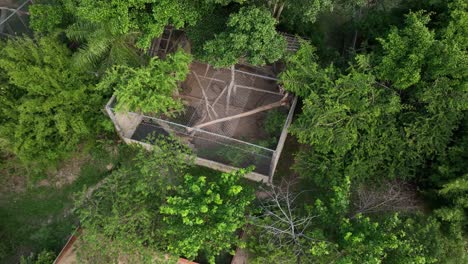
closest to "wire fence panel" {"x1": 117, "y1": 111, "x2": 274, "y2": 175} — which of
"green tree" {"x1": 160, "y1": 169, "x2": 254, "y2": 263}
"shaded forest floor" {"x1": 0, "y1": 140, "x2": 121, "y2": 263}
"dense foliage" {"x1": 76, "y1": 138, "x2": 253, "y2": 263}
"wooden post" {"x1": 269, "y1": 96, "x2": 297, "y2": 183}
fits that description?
"wooden post" {"x1": 269, "y1": 96, "x2": 297, "y2": 183}

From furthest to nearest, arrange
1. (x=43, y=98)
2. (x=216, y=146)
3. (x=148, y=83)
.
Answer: (x=216, y=146)
(x=43, y=98)
(x=148, y=83)

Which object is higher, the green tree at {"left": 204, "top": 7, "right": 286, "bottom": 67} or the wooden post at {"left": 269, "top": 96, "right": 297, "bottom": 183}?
the green tree at {"left": 204, "top": 7, "right": 286, "bottom": 67}

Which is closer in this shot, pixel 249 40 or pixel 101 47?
pixel 249 40

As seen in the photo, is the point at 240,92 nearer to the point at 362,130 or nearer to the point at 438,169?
the point at 362,130

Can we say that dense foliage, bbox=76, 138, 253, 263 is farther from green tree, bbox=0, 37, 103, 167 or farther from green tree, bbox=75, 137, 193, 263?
green tree, bbox=0, 37, 103, 167

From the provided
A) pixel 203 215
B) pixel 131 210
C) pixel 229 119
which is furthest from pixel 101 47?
pixel 203 215

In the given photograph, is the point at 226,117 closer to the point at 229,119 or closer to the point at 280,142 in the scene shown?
the point at 229,119

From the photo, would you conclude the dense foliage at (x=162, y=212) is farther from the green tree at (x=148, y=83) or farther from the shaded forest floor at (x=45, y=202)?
the shaded forest floor at (x=45, y=202)
